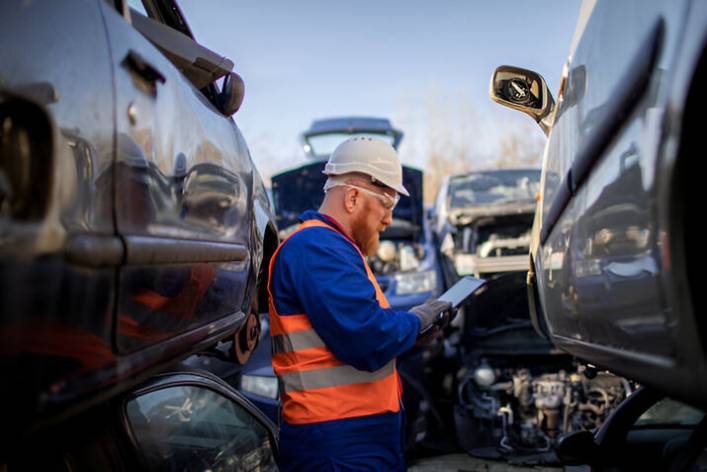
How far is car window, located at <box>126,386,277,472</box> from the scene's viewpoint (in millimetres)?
2107

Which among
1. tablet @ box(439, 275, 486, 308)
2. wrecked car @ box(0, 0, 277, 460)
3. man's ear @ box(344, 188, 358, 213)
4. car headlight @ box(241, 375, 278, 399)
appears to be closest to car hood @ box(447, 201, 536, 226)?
car headlight @ box(241, 375, 278, 399)

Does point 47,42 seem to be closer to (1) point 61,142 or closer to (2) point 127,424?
(1) point 61,142

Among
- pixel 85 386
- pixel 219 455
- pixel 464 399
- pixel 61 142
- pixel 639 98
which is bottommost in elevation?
pixel 464 399

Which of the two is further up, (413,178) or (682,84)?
(682,84)

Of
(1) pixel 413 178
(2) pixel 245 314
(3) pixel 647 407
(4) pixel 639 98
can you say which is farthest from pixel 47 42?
(1) pixel 413 178

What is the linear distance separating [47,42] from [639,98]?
3.67 feet

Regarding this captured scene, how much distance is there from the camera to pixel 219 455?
2434 mm

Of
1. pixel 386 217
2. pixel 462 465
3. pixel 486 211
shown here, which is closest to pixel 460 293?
pixel 386 217

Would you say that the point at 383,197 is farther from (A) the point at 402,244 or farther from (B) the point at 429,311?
(A) the point at 402,244

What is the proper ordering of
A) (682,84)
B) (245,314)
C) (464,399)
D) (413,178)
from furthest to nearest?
1. (413,178)
2. (464,399)
3. (245,314)
4. (682,84)

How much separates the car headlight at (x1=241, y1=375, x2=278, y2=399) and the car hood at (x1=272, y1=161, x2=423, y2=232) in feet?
8.97

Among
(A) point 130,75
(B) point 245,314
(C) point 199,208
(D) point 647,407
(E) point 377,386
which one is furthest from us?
(D) point 647,407

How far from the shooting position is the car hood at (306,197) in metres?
7.48

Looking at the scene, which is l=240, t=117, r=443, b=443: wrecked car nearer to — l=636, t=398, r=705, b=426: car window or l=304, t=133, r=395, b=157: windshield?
l=304, t=133, r=395, b=157: windshield
